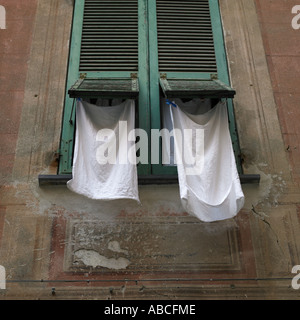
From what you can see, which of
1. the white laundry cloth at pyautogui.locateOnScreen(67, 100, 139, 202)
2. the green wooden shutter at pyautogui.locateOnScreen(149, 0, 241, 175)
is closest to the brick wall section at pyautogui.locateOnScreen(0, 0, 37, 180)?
the white laundry cloth at pyautogui.locateOnScreen(67, 100, 139, 202)

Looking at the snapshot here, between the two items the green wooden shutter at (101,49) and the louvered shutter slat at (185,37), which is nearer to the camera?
the green wooden shutter at (101,49)

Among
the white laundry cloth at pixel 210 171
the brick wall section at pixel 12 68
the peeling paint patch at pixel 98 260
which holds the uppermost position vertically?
the brick wall section at pixel 12 68

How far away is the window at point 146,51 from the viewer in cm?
602

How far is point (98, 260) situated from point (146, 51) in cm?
320

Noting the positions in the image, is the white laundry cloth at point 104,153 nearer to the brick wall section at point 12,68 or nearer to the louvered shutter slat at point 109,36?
the louvered shutter slat at point 109,36

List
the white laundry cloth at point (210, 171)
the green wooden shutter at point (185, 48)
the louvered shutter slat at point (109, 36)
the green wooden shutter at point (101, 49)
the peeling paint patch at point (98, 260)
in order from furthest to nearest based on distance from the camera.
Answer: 1. the louvered shutter slat at point (109, 36)
2. the green wooden shutter at point (185, 48)
3. the green wooden shutter at point (101, 49)
4. the peeling paint patch at point (98, 260)
5. the white laundry cloth at point (210, 171)

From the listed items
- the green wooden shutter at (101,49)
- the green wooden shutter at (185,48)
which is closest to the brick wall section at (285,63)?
the green wooden shutter at (185,48)

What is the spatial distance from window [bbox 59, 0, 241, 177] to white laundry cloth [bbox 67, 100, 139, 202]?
15.5 inches

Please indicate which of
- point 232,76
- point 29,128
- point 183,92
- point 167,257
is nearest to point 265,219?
point 167,257

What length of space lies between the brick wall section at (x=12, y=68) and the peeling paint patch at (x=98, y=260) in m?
1.50

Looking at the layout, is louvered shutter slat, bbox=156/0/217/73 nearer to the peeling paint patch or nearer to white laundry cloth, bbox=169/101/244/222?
white laundry cloth, bbox=169/101/244/222

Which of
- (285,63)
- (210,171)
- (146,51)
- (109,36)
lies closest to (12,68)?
(109,36)

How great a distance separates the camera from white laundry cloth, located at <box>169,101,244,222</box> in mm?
4941
